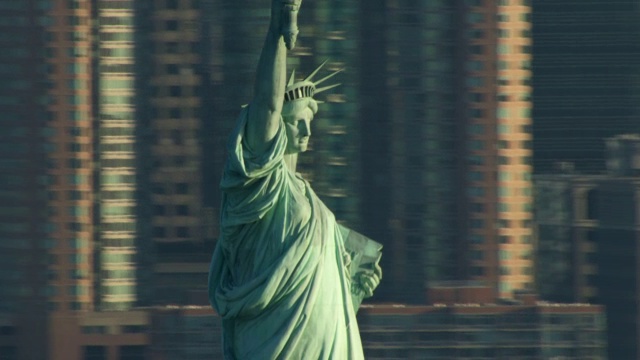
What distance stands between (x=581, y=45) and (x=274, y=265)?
89.6 m

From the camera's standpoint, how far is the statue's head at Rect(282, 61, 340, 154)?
1089 cm

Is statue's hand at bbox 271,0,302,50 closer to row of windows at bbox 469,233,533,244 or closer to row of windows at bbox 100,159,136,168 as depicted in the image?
row of windows at bbox 469,233,533,244

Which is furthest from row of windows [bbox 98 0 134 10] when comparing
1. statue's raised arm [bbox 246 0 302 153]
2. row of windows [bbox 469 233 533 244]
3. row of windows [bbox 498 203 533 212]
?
statue's raised arm [bbox 246 0 302 153]

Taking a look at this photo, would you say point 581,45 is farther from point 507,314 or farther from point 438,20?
point 507,314

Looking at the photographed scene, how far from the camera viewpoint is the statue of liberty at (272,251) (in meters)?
10.7

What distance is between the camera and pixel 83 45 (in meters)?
82.6

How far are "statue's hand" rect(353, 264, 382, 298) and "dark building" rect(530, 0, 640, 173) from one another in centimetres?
8772

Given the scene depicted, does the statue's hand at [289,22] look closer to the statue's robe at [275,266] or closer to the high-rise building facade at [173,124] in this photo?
the statue's robe at [275,266]

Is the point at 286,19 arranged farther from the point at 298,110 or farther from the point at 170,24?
the point at 170,24

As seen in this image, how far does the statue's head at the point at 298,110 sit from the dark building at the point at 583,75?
87900 millimetres

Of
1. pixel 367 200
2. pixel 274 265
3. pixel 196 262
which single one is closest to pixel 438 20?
pixel 367 200

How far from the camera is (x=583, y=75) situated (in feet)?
328

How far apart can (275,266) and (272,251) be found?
76mm

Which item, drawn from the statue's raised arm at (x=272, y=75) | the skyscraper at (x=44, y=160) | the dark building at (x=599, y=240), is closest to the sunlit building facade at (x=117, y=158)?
Result: the skyscraper at (x=44, y=160)
